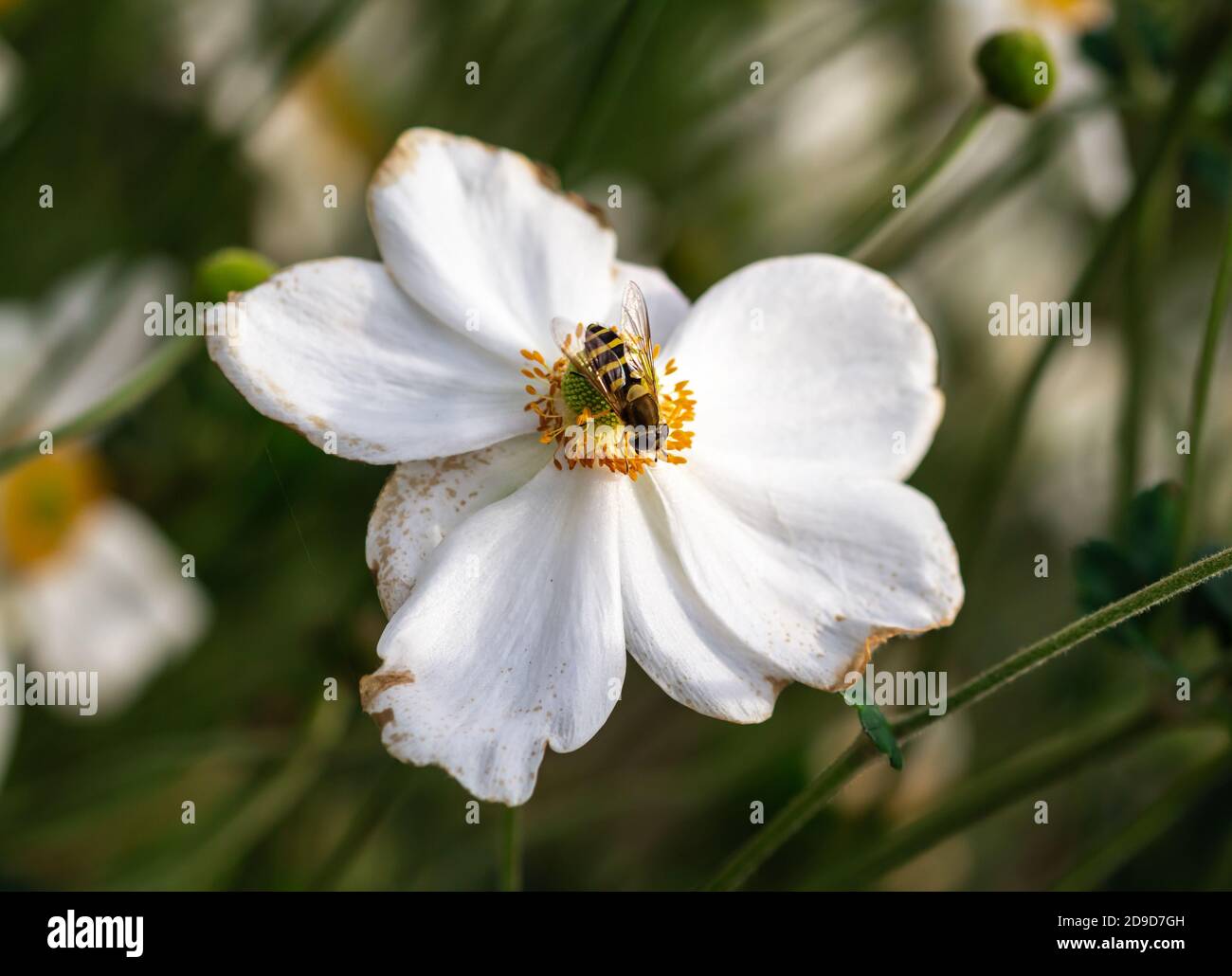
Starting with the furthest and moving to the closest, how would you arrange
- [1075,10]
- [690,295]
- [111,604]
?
[1075,10], [111,604], [690,295]

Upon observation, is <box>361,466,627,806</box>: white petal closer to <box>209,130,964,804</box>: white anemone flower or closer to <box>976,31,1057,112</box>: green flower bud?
<box>209,130,964,804</box>: white anemone flower

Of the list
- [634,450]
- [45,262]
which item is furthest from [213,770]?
[634,450]

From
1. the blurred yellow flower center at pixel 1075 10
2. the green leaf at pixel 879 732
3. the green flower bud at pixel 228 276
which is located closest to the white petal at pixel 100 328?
the green flower bud at pixel 228 276

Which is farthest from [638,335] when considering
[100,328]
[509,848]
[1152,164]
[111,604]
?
[111,604]

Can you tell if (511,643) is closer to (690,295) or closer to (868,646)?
(868,646)

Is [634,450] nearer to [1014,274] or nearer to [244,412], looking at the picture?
[244,412]
